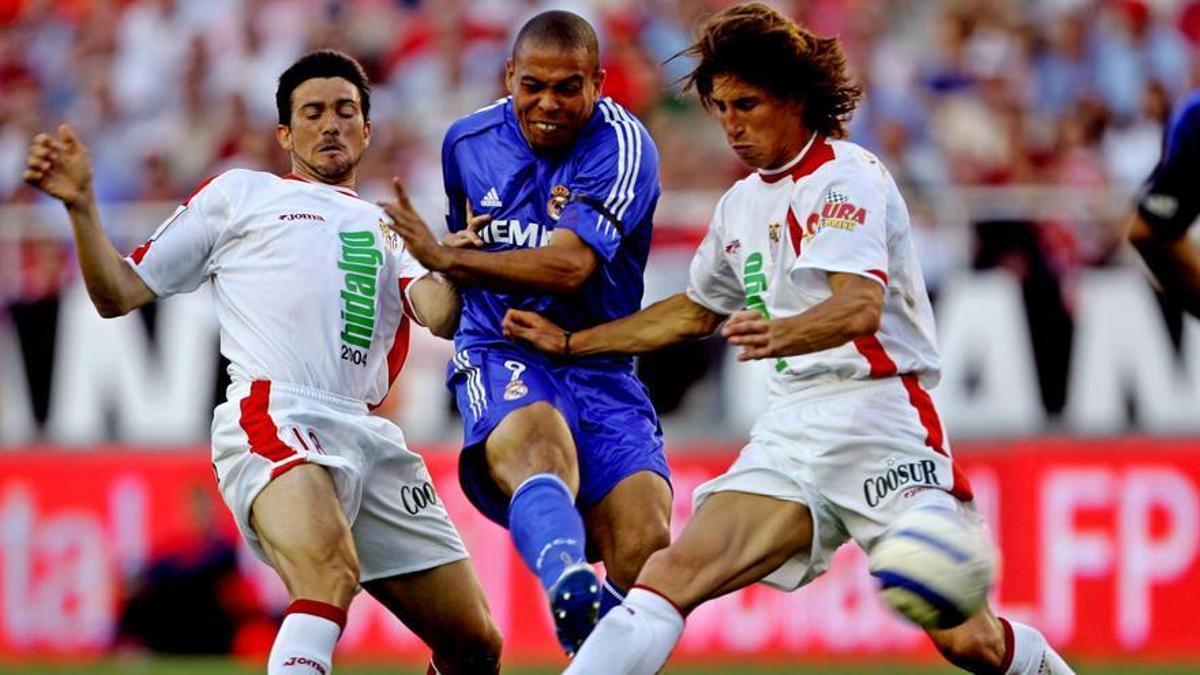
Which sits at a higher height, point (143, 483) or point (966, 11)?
point (966, 11)

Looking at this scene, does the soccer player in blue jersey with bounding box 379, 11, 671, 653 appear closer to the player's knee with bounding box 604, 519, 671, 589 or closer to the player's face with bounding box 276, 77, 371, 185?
the player's knee with bounding box 604, 519, 671, 589

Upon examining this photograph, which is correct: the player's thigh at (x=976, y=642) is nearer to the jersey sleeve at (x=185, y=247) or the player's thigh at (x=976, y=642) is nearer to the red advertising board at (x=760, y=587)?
the jersey sleeve at (x=185, y=247)

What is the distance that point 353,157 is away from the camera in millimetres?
9555

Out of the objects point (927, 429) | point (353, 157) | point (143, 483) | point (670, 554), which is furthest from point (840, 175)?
point (143, 483)

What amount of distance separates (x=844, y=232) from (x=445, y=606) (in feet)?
7.90

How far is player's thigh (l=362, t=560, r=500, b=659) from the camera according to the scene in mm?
9438

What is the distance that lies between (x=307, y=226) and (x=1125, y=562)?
8496 mm

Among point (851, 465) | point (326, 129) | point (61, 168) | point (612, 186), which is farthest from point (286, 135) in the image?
point (851, 465)

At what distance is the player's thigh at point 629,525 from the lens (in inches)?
361

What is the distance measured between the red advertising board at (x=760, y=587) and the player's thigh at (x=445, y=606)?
666 cm

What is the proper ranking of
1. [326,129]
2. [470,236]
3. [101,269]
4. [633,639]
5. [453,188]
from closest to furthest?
[633,639] < [101,269] < [470,236] < [326,129] < [453,188]

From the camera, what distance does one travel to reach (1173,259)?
25.5ft

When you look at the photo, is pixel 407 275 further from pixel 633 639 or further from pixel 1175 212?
pixel 1175 212

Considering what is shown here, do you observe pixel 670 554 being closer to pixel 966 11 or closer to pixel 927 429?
pixel 927 429
